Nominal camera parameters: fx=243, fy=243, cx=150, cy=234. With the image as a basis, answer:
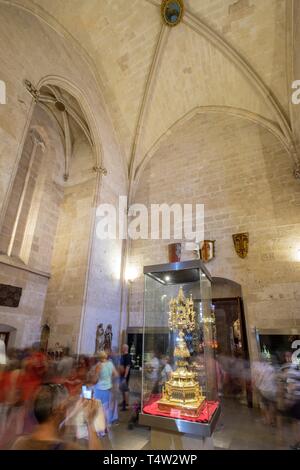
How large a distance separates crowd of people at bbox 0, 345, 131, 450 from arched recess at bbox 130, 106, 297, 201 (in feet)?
23.3

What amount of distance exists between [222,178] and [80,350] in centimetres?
699

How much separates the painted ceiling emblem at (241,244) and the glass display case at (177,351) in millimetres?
3433

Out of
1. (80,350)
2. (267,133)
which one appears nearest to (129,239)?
(80,350)

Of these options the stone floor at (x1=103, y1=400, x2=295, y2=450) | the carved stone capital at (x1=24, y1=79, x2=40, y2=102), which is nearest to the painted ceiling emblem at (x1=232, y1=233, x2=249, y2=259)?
the stone floor at (x1=103, y1=400, x2=295, y2=450)

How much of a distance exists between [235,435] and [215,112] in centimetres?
1007

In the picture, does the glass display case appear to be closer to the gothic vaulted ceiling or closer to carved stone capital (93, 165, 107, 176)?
carved stone capital (93, 165, 107, 176)

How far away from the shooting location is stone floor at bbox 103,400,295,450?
3824mm

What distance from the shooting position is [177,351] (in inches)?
152

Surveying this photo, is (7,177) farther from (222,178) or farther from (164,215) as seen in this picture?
(222,178)

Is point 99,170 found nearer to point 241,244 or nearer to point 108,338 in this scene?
point 241,244

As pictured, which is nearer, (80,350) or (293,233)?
(80,350)

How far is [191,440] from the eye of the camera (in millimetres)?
3021

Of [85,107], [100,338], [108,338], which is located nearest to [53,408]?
[100,338]

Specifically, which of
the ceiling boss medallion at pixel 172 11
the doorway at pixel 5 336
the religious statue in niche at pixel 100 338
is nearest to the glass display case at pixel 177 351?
the religious statue in niche at pixel 100 338
